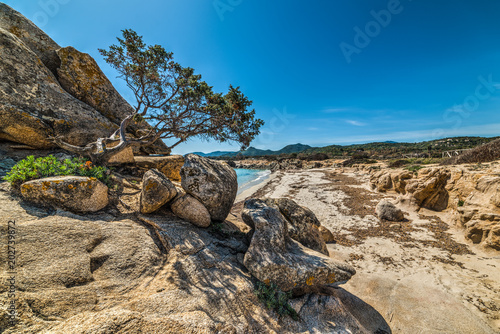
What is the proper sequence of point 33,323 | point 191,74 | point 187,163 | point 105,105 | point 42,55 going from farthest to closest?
point 105,105 < point 42,55 < point 191,74 < point 187,163 < point 33,323

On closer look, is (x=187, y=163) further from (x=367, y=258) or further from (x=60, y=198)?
(x=367, y=258)

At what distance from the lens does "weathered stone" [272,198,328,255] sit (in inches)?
Answer: 281

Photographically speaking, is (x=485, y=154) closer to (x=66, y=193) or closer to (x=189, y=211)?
(x=189, y=211)

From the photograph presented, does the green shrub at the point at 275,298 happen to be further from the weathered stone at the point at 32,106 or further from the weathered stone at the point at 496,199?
the weathered stone at the point at 496,199

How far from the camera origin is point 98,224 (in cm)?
452

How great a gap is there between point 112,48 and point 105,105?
472 cm

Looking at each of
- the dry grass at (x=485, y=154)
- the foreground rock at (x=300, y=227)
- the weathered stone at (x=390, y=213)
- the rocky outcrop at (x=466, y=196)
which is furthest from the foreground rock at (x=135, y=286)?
the dry grass at (x=485, y=154)

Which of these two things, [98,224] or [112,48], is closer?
[98,224]

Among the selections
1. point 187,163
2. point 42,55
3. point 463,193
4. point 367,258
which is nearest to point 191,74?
point 187,163

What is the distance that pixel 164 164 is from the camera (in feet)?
36.7

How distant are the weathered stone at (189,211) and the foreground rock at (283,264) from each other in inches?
70.4

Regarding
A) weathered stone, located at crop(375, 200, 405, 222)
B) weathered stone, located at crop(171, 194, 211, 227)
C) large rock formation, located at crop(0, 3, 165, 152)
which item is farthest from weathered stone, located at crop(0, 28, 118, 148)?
weathered stone, located at crop(375, 200, 405, 222)

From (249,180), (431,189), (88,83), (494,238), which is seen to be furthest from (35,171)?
(249,180)

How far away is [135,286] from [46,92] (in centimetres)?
1068
